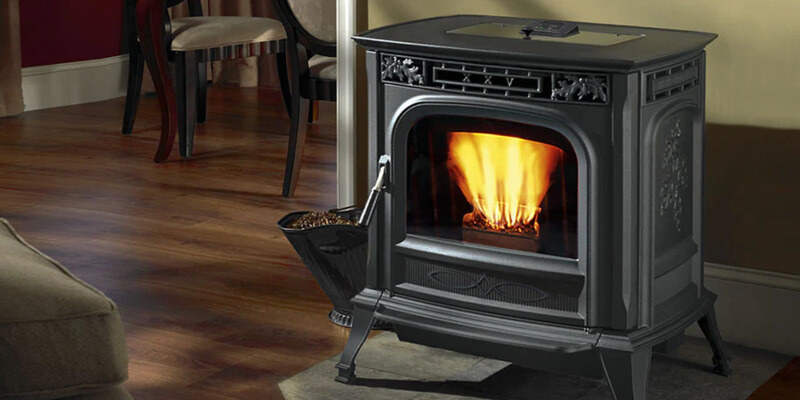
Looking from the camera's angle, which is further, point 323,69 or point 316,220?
point 323,69

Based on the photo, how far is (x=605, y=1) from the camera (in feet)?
8.50

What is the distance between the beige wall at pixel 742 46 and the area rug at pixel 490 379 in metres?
0.51

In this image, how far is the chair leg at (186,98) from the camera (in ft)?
15.0

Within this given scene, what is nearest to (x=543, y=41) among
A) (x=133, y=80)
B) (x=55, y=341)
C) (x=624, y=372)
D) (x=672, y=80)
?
(x=672, y=80)

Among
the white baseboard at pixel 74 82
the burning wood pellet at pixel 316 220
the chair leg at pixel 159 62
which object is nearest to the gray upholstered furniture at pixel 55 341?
the burning wood pellet at pixel 316 220

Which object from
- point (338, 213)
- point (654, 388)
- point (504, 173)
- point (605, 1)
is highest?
point (605, 1)

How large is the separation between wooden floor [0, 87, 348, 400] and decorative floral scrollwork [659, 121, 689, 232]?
794 mm

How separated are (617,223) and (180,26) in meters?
2.89

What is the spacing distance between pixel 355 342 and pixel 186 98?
241 centimetres

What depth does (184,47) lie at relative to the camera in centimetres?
451

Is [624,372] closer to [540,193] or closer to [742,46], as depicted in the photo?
[540,193]

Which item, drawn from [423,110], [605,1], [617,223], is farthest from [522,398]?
[605,1]

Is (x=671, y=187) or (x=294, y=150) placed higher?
(x=671, y=187)

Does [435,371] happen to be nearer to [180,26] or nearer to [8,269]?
[8,269]
